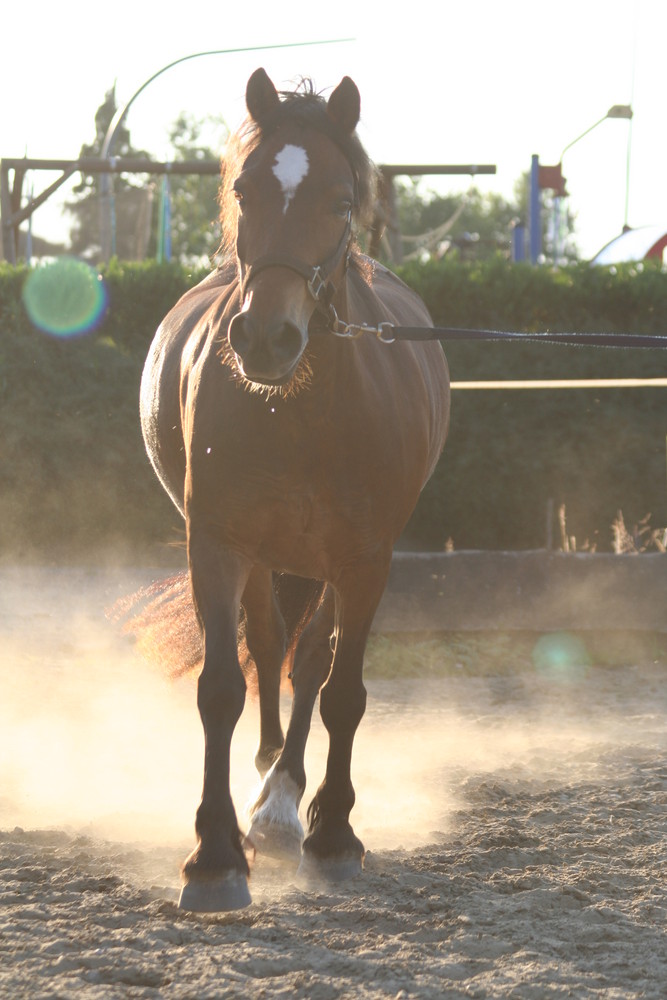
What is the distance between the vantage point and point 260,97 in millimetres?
3639

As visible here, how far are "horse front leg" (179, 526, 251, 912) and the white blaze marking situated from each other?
1.03m

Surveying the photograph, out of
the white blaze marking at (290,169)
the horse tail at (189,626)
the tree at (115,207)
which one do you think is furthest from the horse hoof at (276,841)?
the tree at (115,207)

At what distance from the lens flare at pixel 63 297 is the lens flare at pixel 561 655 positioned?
15.6 ft

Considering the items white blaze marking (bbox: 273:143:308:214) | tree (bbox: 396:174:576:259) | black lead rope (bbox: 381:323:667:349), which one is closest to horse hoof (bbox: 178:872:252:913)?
black lead rope (bbox: 381:323:667:349)

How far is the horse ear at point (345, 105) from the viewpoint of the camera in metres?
3.62

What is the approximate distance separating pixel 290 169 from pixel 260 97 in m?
0.40

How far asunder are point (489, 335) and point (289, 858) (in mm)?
1854

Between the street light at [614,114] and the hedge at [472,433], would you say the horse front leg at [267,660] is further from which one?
the street light at [614,114]

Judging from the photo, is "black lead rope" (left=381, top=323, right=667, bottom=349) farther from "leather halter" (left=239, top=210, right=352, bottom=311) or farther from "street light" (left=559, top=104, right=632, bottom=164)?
"street light" (left=559, top=104, right=632, bottom=164)

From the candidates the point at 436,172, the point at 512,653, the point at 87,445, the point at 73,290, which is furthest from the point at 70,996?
the point at 436,172

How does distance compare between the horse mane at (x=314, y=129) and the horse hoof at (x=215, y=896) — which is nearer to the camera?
the horse hoof at (x=215, y=896)

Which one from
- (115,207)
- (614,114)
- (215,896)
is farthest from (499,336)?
(115,207)

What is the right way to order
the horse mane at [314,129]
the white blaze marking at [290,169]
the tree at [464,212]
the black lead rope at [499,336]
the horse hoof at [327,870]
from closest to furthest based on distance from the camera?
the white blaze marking at [290,169], the horse mane at [314,129], the horse hoof at [327,870], the black lead rope at [499,336], the tree at [464,212]

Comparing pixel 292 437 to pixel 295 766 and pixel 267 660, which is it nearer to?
pixel 295 766
